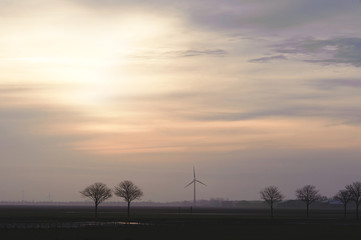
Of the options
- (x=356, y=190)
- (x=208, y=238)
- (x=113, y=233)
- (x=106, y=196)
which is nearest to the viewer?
(x=208, y=238)

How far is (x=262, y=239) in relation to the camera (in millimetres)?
66438

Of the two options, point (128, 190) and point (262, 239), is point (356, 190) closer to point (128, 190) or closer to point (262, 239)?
point (128, 190)

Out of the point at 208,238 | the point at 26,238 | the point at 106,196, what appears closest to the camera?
the point at 26,238

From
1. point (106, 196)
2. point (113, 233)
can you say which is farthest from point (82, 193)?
point (113, 233)

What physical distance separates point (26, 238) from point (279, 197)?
123 m

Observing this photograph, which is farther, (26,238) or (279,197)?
(279,197)

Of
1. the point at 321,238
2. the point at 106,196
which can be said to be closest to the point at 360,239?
the point at 321,238

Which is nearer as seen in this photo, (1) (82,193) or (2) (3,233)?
(2) (3,233)

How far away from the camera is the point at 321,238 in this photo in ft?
226

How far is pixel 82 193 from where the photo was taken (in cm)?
14875

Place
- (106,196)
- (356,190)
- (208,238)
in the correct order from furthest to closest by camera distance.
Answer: (356,190)
(106,196)
(208,238)

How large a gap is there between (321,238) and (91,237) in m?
28.9

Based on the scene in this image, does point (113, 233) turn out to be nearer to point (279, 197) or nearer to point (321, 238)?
point (321, 238)

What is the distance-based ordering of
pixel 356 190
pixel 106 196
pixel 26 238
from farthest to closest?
pixel 356 190, pixel 106 196, pixel 26 238
